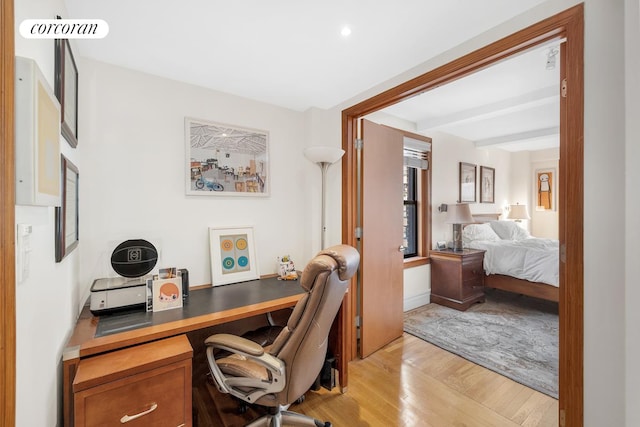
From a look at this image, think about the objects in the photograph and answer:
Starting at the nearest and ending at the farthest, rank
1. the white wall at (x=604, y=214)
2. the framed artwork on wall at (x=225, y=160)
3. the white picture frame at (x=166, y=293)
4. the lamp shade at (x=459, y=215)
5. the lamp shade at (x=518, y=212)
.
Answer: the white wall at (x=604, y=214), the white picture frame at (x=166, y=293), the framed artwork on wall at (x=225, y=160), the lamp shade at (x=459, y=215), the lamp shade at (x=518, y=212)

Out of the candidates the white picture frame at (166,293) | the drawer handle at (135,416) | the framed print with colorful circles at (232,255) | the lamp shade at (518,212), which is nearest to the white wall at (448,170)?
the lamp shade at (518,212)

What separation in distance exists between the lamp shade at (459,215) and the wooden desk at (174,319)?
99.8 inches

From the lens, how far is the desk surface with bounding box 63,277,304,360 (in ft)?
4.04

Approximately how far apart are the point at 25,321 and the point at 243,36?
5.21 ft

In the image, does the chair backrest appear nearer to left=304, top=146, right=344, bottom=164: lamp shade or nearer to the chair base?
the chair base

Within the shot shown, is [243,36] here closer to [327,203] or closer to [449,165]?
[327,203]

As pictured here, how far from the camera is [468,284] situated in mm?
3457

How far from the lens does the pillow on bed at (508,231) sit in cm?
454

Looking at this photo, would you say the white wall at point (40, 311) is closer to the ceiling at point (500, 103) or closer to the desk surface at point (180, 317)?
the desk surface at point (180, 317)

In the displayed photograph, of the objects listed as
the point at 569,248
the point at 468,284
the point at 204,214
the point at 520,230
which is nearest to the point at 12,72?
the point at 204,214

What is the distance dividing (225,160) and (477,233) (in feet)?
12.6

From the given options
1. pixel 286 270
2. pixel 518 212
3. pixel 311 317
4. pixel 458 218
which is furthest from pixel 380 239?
pixel 518 212

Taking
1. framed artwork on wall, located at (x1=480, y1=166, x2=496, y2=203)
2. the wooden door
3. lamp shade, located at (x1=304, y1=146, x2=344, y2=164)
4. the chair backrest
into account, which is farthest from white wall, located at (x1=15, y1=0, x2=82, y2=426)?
framed artwork on wall, located at (x1=480, y1=166, x2=496, y2=203)

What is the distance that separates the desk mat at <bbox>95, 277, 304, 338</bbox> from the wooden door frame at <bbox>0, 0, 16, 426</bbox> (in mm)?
766
